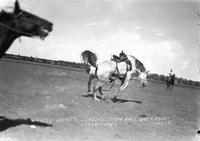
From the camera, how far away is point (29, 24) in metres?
6.32

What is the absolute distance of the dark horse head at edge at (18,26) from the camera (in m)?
6.11

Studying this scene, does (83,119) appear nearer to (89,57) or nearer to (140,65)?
(89,57)

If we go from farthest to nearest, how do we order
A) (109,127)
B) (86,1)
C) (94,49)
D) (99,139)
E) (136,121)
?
(94,49) → (86,1) → (136,121) → (109,127) → (99,139)

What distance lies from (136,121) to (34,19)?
474 cm

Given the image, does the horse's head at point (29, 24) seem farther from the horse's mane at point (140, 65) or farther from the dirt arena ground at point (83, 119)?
the horse's mane at point (140, 65)

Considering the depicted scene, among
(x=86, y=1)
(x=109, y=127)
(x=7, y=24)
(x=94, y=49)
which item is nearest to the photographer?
(x=7, y=24)

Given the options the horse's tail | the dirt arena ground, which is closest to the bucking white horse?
the horse's tail

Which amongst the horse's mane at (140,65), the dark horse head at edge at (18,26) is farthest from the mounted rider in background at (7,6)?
the horse's mane at (140,65)

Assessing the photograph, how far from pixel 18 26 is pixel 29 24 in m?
0.27

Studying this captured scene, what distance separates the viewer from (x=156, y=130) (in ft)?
27.6

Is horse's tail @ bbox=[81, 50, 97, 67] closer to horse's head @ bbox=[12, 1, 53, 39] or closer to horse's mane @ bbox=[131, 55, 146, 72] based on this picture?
horse's mane @ bbox=[131, 55, 146, 72]

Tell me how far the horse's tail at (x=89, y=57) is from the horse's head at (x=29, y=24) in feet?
14.3

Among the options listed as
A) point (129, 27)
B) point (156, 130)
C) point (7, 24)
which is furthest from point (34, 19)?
point (156, 130)

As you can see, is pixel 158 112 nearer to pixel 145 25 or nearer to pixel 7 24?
pixel 145 25
